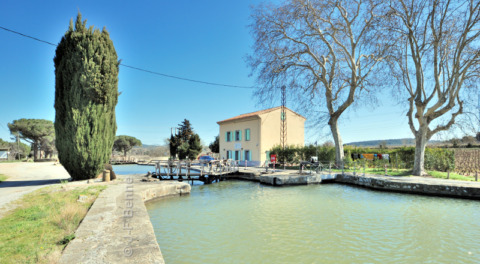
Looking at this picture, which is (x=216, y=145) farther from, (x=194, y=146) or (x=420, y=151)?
(x=420, y=151)

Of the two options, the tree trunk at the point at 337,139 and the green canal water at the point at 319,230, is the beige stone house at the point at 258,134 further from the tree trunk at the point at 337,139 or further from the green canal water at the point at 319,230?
the green canal water at the point at 319,230

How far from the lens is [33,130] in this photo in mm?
40719

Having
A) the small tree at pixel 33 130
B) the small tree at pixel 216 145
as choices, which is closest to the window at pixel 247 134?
the small tree at pixel 216 145

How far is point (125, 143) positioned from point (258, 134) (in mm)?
40423

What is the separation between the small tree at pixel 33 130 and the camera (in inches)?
1597

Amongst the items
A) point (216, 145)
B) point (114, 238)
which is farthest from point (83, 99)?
point (216, 145)

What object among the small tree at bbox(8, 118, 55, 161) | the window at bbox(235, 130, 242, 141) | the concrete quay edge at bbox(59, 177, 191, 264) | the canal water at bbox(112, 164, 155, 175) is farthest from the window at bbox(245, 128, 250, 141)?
the small tree at bbox(8, 118, 55, 161)

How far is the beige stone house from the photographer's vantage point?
88.5ft

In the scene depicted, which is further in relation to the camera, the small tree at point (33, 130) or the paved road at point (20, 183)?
the small tree at point (33, 130)

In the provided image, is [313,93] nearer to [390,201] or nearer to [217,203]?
[390,201]

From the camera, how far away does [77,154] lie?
11836 mm

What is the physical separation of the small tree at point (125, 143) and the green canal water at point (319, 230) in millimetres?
51174

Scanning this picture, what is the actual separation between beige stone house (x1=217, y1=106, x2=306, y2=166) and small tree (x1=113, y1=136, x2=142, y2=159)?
34147 millimetres

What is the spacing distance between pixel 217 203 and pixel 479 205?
9.86m
